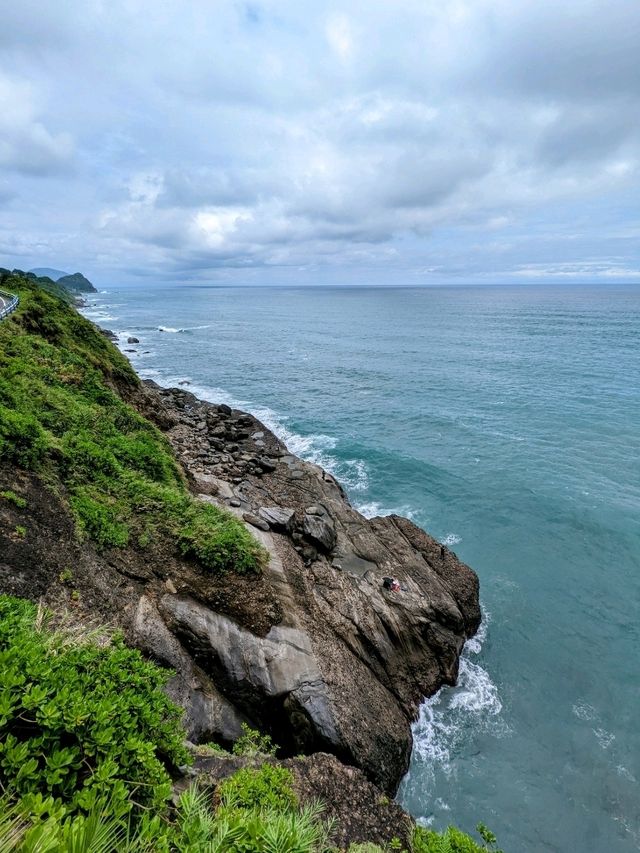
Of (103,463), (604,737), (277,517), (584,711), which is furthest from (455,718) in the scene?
(103,463)

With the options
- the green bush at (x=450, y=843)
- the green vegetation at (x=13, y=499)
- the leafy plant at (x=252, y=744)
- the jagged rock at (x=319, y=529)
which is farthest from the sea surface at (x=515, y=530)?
the green vegetation at (x=13, y=499)

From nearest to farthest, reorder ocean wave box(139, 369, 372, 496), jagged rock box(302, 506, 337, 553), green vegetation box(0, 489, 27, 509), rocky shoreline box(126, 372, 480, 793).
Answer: rocky shoreline box(126, 372, 480, 793), green vegetation box(0, 489, 27, 509), jagged rock box(302, 506, 337, 553), ocean wave box(139, 369, 372, 496)

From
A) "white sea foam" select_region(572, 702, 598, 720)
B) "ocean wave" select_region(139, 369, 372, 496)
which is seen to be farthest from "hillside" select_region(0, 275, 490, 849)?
"ocean wave" select_region(139, 369, 372, 496)

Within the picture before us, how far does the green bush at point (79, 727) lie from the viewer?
4.86 m

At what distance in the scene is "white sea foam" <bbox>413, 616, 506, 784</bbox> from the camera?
1423 centimetres

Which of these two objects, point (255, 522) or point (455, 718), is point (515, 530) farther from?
point (255, 522)

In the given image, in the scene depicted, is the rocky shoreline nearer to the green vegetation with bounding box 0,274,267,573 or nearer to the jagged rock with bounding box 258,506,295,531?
the jagged rock with bounding box 258,506,295,531

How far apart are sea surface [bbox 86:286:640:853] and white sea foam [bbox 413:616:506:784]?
0.18 feet

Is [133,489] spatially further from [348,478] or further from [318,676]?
[348,478]

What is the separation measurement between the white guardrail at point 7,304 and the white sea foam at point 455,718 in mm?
32403

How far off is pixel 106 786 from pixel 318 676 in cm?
783

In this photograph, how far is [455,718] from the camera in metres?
15.4

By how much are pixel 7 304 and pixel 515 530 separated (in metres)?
40.5

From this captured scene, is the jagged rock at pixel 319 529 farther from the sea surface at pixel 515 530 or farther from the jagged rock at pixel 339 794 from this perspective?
the jagged rock at pixel 339 794
